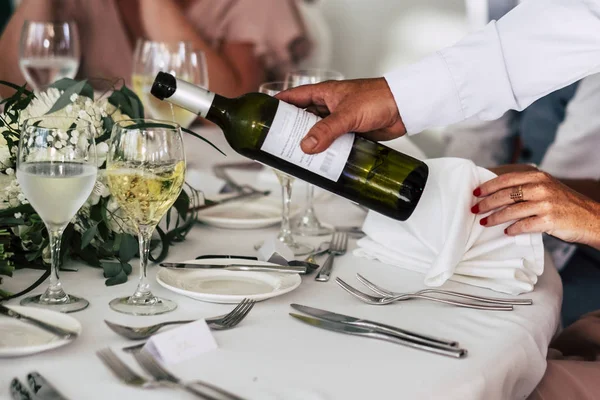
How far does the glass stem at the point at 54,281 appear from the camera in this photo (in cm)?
87

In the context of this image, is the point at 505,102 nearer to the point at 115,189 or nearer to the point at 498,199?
the point at 498,199

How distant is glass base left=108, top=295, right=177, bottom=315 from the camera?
0.86m

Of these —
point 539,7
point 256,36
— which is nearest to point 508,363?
point 539,7

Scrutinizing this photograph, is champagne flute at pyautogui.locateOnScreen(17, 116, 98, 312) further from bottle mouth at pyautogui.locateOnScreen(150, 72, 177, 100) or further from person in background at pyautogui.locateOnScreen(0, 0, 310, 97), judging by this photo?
person in background at pyautogui.locateOnScreen(0, 0, 310, 97)

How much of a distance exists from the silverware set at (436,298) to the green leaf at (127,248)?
27 centimetres

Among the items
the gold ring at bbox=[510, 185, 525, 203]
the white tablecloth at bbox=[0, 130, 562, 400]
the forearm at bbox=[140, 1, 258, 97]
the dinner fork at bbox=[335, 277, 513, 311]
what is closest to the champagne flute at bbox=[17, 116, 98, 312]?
the white tablecloth at bbox=[0, 130, 562, 400]

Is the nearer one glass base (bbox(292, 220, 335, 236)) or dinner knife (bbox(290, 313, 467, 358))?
dinner knife (bbox(290, 313, 467, 358))

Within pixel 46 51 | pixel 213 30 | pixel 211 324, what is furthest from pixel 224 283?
pixel 213 30

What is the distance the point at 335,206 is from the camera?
149 centimetres

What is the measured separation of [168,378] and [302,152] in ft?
1.15

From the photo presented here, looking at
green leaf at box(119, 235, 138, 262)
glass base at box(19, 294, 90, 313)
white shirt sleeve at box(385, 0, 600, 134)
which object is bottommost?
glass base at box(19, 294, 90, 313)

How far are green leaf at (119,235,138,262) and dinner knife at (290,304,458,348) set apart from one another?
24 cm

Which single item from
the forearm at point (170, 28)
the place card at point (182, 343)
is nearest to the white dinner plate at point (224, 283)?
the place card at point (182, 343)

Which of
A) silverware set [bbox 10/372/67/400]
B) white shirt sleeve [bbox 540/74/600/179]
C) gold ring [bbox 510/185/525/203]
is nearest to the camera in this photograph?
silverware set [bbox 10/372/67/400]
